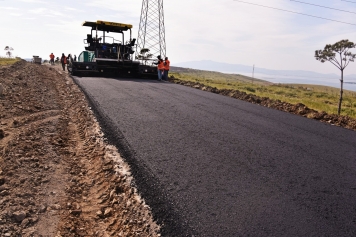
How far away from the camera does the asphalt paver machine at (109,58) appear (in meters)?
17.8

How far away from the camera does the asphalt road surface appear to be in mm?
2986

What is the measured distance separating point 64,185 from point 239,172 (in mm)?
2206

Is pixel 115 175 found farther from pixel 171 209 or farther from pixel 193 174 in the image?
pixel 171 209

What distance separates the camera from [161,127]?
21.0 ft

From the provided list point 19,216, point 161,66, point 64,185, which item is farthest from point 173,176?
point 161,66

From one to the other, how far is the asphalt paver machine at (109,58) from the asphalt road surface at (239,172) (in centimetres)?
1088

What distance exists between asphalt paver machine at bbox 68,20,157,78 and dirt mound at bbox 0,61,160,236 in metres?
11.2

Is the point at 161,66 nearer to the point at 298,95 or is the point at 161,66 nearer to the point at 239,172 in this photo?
the point at 239,172

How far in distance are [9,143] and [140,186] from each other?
8.64 ft

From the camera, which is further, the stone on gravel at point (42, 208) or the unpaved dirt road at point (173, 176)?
the stone on gravel at point (42, 208)

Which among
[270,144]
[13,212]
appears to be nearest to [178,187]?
[13,212]

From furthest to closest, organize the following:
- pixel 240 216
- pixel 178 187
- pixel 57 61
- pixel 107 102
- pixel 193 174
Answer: pixel 57 61 → pixel 107 102 → pixel 193 174 → pixel 178 187 → pixel 240 216

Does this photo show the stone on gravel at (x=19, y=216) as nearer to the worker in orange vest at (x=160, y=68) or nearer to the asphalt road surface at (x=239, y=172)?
the asphalt road surface at (x=239, y=172)

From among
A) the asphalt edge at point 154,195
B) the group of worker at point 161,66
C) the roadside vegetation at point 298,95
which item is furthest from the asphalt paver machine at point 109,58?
the asphalt edge at point 154,195
